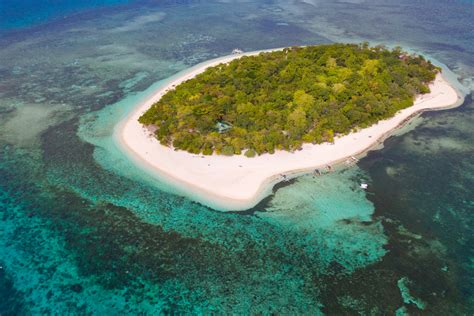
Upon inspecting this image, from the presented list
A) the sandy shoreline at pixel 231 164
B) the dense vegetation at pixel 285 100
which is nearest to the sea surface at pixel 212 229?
the sandy shoreline at pixel 231 164

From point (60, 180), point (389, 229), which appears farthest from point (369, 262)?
point (60, 180)

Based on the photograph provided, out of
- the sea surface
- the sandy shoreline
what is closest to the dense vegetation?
the sandy shoreline

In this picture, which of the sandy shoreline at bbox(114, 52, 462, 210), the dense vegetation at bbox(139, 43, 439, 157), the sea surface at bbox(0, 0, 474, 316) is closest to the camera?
the sea surface at bbox(0, 0, 474, 316)

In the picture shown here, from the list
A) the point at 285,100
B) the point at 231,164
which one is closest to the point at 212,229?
the point at 231,164

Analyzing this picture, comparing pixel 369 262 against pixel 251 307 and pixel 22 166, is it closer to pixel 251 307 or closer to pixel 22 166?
pixel 251 307

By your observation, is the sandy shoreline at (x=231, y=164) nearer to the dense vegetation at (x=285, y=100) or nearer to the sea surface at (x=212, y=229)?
the dense vegetation at (x=285, y=100)

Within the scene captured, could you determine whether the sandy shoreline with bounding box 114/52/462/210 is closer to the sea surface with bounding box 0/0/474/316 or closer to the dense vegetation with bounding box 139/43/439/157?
the dense vegetation with bounding box 139/43/439/157

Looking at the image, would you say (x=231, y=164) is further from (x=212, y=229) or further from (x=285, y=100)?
(x=285, y=100)
